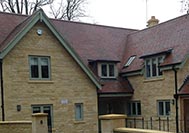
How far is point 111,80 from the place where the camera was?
26.2 meters

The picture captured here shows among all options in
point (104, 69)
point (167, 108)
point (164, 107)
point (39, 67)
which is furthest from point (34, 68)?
point (167, 108)

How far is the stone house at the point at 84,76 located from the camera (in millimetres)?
21109

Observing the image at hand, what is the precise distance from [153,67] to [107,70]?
11.3ft

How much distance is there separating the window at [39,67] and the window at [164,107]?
7475mm

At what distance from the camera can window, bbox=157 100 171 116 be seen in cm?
2307

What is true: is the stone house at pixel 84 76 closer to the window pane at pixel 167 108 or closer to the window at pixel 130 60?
the window pane at pixel 167 108

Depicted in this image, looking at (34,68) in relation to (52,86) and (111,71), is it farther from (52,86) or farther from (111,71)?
(111,71)

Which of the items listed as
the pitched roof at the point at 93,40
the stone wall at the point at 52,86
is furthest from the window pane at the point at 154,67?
the stone wall at the point at 52,86

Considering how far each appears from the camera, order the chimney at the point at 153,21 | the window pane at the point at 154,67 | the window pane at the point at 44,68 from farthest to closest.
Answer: the chimney at the point at 153,21 < the window pane at the point at 154,67 < the window pane at the point at 44,68

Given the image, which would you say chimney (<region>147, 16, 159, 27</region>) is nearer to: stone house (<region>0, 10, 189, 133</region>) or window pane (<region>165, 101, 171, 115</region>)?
stone house (<region>0, 10, 189, 133</region>)

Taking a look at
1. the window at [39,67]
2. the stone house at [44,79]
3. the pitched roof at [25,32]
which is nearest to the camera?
the pitched roof at [25,32]

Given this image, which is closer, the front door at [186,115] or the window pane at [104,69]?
the front door at [186,115]

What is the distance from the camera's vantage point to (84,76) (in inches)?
926

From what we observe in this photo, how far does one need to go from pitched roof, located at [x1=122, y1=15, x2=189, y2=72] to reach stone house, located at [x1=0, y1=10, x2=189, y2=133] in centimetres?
9
